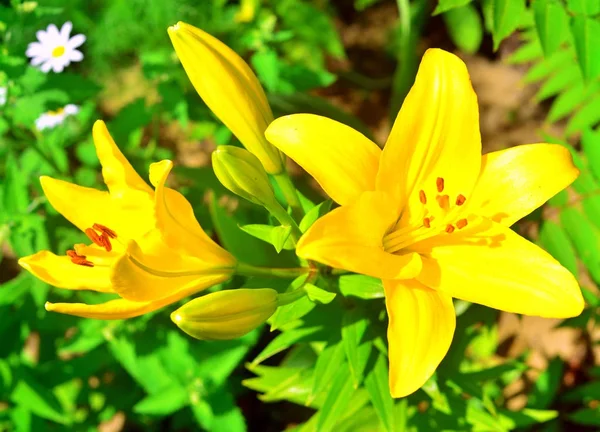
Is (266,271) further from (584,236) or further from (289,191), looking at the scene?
(584,236)

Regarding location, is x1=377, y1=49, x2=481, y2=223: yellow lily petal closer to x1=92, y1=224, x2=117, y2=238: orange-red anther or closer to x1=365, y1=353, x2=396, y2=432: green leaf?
x1=365, y1=353, x2=396, y2=432: green leaf

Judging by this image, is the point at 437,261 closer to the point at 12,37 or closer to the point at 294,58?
the point at 12,37

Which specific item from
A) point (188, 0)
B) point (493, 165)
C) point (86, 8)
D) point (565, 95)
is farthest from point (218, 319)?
point (86, 8)

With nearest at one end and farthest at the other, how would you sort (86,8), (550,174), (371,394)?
(550,174)
(371,394)
(86,8)

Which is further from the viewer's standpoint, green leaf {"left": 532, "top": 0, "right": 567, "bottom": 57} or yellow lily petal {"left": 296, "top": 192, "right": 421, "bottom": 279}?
green leaf {"left": 532, "top": 0, "right": 567, "bottom": 57}

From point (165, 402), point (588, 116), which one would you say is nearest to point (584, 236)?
point (588, 116)

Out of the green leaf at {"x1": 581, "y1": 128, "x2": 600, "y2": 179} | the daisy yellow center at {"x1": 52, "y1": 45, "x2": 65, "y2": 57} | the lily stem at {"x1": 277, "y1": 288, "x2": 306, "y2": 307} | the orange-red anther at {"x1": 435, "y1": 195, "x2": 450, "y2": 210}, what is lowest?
the green leaf at {"x1": 581, "y1": 128, "x2": 600, "y2": 179}

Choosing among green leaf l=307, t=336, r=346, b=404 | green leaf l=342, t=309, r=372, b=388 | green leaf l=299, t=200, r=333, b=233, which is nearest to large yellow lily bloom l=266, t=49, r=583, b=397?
green leaf l=299, t=200, r=333, b=233
